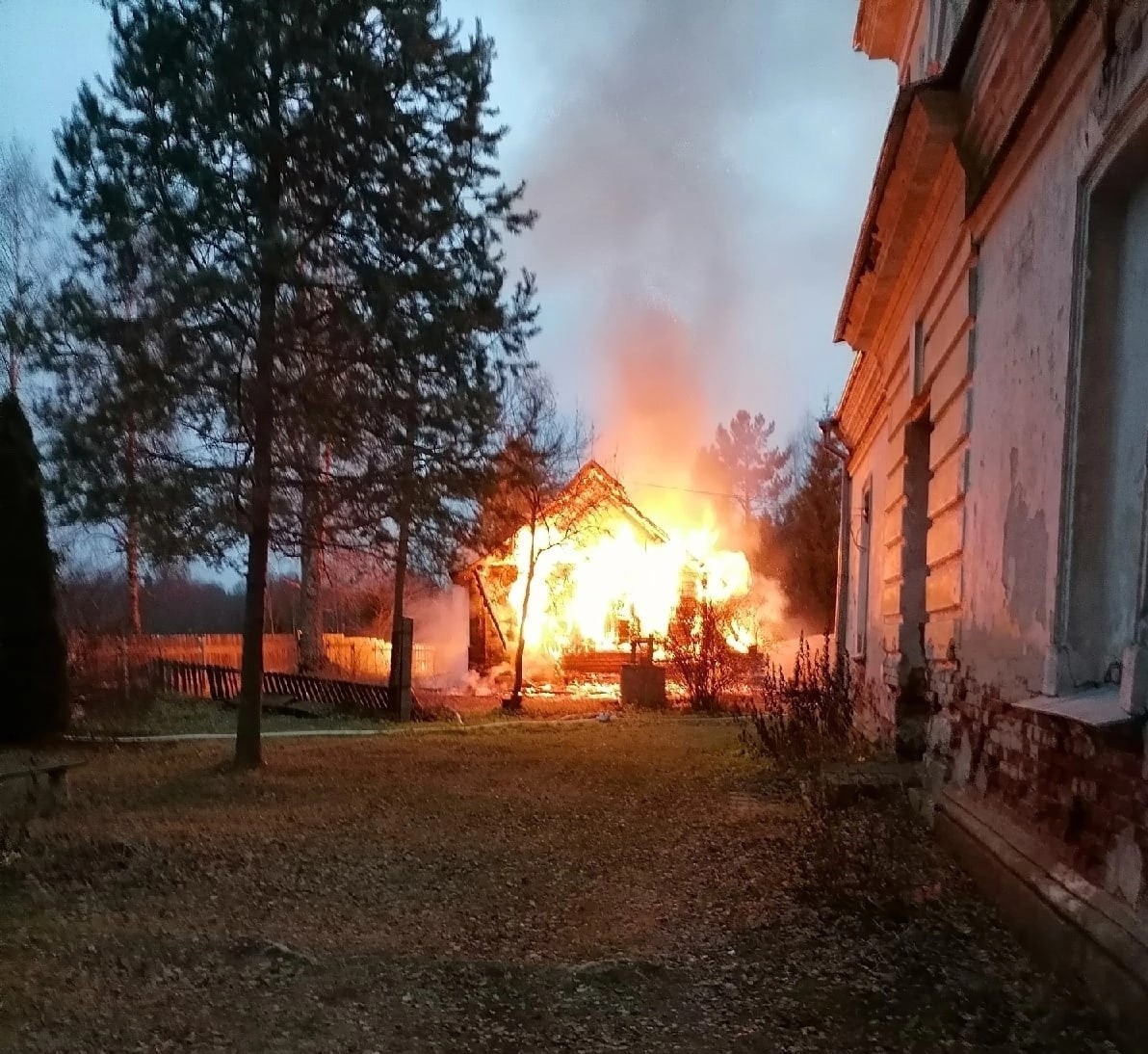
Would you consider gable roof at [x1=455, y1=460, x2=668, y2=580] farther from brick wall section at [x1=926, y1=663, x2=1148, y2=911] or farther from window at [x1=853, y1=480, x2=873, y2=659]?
brick wall section at [x1=926, y1=663, x2=1148, y2=911]

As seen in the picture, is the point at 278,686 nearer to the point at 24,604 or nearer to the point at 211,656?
the point at 211,656

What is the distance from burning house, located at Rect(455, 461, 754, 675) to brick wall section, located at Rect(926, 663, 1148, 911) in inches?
662

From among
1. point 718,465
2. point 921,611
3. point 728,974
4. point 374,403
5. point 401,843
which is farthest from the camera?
point 718,465

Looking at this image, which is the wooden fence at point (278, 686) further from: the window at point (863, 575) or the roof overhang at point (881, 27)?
the roof overhang at point (881, 27)

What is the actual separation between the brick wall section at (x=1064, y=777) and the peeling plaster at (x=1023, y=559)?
1.56 feet

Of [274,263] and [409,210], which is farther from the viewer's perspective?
[409,210]

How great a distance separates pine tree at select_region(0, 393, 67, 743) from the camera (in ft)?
34.9

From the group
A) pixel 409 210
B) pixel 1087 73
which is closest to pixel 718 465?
pixel 409 210

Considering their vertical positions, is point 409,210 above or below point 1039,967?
above

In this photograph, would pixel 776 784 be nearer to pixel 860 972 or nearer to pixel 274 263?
pixel 860 972

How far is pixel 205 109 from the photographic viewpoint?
8.58 metres

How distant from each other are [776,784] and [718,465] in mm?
54358

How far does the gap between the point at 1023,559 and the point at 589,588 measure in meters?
19.9

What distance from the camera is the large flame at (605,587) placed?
76.4 feet
